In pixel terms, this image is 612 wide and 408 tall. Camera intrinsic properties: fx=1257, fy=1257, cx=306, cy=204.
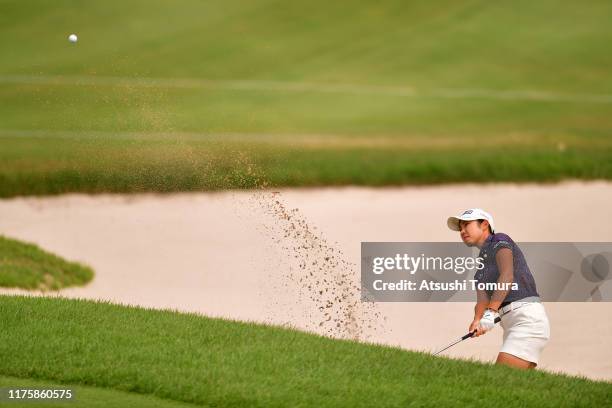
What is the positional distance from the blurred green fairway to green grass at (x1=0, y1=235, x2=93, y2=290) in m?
1.52

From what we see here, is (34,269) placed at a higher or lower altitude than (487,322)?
higher

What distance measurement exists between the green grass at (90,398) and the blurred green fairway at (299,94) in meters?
5.88

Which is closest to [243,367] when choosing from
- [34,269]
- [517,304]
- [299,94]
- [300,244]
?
[517,304]

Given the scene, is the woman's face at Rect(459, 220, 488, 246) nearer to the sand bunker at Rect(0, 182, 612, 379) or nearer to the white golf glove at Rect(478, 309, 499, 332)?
the white golf glove at Rect(478, 309, 499, 332)

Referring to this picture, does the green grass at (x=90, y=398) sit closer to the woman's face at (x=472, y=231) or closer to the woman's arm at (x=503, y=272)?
the woman's arm at (x=503, y=272)

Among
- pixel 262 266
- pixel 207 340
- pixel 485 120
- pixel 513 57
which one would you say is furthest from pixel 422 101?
pixel 207 340

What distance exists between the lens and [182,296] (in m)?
9.73

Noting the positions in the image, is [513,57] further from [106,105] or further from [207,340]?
[207,340]

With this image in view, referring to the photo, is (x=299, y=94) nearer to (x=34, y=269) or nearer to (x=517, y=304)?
(x=34, y=269)

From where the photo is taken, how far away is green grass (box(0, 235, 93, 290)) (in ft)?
31.4

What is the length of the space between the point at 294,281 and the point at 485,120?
578 cm

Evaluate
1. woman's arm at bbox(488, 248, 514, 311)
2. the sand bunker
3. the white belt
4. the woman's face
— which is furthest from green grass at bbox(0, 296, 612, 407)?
the sand bunker

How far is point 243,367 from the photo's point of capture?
600cm

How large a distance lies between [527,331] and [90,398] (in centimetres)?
251
